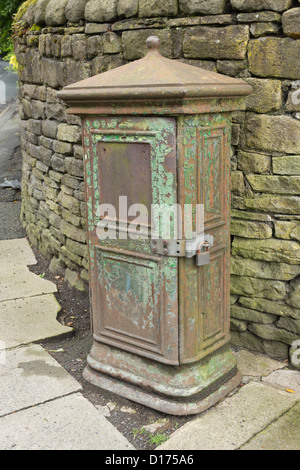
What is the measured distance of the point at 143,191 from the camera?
8.68ft

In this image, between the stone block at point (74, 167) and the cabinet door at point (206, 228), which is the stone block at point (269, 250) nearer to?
the cabinet door at point (206, 228)

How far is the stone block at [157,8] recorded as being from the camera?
3211 mm

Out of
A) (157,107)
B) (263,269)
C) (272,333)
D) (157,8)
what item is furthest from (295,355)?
(157,8)

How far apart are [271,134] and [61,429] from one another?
2120 mm

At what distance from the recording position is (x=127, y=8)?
137 inches

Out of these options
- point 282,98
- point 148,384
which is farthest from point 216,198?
point 148,384

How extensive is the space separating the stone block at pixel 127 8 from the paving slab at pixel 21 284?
2.46m

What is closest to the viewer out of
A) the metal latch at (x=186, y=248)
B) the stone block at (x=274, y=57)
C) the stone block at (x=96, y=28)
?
the metal latch at (x=186, y=248)

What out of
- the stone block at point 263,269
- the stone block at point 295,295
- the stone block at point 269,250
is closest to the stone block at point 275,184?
the stone block at point 269,250

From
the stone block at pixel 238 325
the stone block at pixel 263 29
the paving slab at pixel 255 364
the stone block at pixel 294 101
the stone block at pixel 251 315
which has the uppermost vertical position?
the stone block at pixel 263 29

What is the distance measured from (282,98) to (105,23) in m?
1.57

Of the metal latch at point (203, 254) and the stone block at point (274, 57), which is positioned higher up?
the stone block at point (274, 57)

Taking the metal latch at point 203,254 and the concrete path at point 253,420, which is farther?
the metal latch at point 203,254

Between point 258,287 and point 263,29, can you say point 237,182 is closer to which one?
point 258,287
